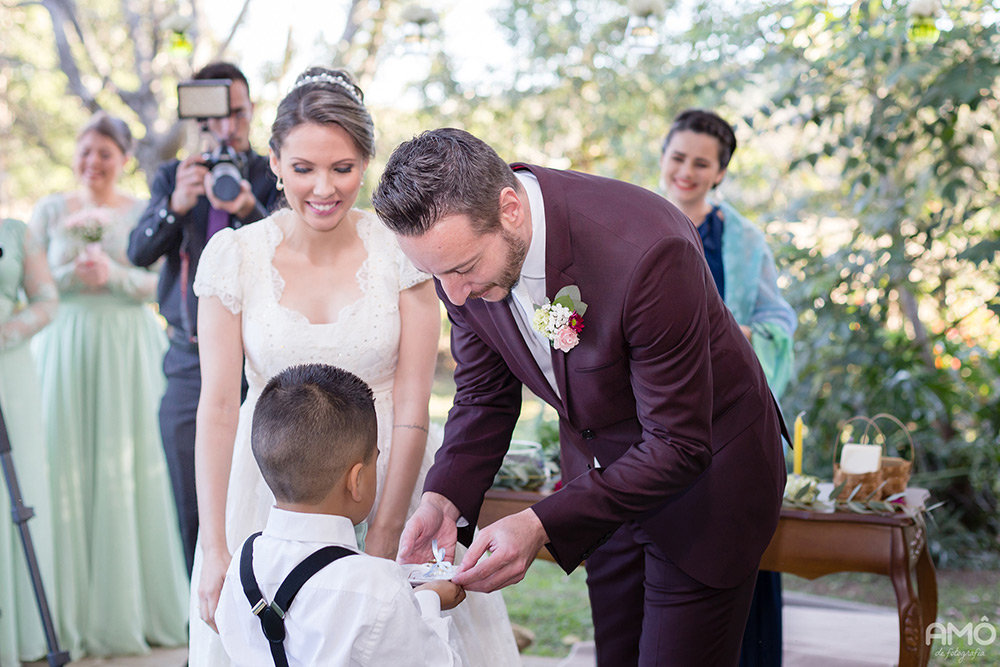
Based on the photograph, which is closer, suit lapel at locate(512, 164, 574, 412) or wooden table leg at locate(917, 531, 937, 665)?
suit lapel at locate(512, 164, 574, 412)

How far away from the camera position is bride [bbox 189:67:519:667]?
2.14 meters

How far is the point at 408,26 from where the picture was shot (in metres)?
5.47

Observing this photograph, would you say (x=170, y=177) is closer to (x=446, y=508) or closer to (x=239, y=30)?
(x=446, y=508)

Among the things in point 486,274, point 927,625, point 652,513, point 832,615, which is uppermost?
point 486,274

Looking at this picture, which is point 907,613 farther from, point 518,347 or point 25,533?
point 25,533

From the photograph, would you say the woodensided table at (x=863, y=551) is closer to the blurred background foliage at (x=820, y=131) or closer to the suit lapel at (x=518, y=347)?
the suit lapel at (x=518, y=347)

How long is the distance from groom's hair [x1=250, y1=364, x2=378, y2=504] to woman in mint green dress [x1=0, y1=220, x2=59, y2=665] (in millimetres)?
2356

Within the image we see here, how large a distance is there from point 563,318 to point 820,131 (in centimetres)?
433

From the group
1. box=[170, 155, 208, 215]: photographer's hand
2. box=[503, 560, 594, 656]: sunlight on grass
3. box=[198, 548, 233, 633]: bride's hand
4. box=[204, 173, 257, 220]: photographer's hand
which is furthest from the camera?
box=[503, 560, 594, 656]: sunlight on grass

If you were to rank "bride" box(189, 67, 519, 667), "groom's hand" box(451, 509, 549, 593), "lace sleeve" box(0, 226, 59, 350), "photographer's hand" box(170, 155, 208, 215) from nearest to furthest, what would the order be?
"groom's hand" box(451, 509, 549, 593) → "bride" box(189, 67, 519, 667) → "photographer's hand" box(170, 155, 208, 215) → "lace sleeve" box(0, 226, 59, 350)

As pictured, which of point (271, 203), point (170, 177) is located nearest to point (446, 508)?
point (271, 203)

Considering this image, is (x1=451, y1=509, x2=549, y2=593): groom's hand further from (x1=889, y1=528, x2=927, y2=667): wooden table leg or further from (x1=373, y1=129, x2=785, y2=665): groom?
(x1=889, y1=528, x2=927, y2=667): wooden table leg

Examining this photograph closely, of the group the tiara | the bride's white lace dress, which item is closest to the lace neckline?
the bride's white lace dress

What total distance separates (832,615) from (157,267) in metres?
3.63
